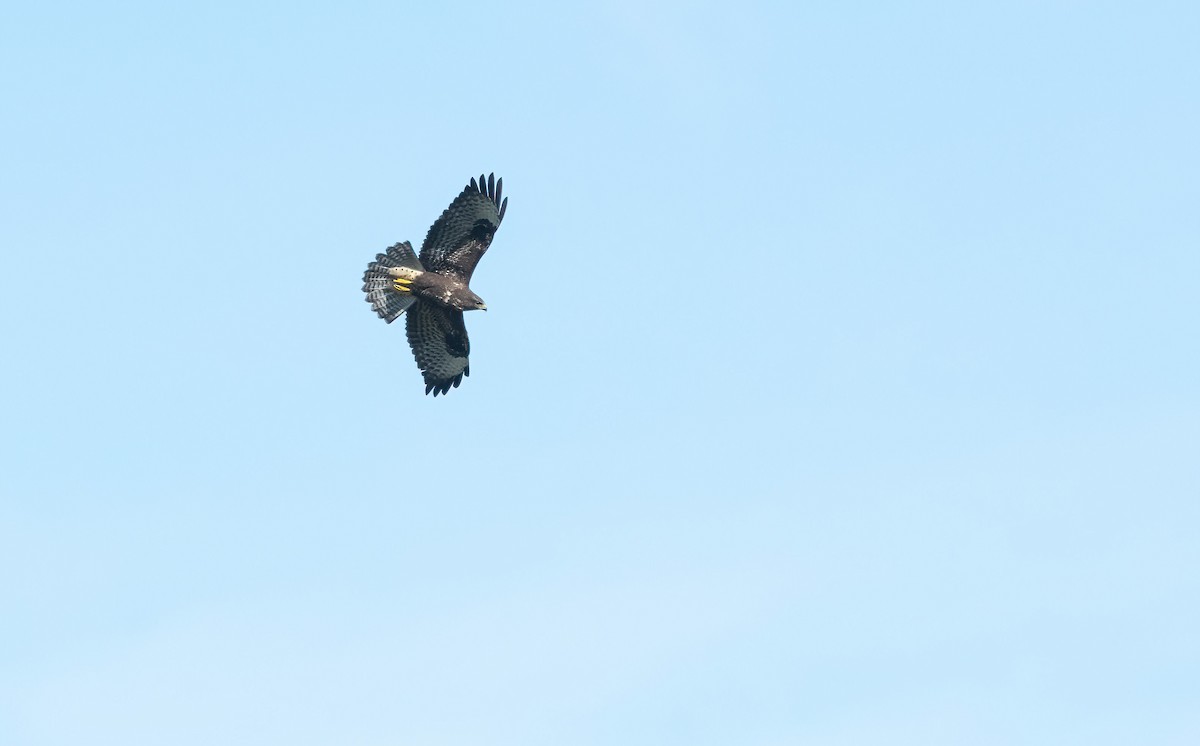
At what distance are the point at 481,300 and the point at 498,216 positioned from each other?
1.99 meters

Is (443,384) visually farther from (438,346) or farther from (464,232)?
(464,232)

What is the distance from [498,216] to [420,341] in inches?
139

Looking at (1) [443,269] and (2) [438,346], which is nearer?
(1) [443,269]

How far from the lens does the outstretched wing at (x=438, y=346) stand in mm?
55531

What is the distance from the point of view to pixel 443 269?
54.7 m

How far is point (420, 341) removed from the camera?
5603 cm

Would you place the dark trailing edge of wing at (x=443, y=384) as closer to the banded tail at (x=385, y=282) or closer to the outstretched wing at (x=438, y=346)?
the outstretched wing at (x=438, y=346)

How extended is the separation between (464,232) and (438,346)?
9.78 feet

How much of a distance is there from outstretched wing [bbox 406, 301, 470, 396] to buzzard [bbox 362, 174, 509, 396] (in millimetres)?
23

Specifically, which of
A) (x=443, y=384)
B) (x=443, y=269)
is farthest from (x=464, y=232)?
(x=443, y=384)

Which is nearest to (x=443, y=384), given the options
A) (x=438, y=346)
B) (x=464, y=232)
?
(x=438, y=346)

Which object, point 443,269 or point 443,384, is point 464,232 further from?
point 443,384

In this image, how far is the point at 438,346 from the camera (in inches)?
2210

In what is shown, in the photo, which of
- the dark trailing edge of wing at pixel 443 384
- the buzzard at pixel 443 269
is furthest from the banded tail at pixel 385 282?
the dark trailing edge of wing at pixel 443 384
